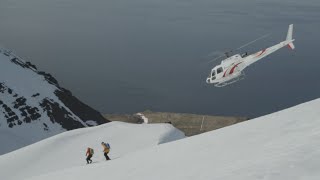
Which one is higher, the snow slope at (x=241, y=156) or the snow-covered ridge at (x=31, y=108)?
the snow-covered ridge at (x=31, y=108)

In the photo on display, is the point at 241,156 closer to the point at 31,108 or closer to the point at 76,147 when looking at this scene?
the point at 76,147

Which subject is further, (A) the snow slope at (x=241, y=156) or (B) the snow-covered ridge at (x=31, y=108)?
(B) the snow-covered ridge at (x=31, y=108)

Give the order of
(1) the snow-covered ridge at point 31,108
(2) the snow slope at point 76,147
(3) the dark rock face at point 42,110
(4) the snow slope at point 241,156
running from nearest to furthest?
(4) the snow slope at point 241,156
(2) the snow slope at point 76,147
(1) the snow-covered ridge at point 31,108
(3) the dark rock face at point 42,110

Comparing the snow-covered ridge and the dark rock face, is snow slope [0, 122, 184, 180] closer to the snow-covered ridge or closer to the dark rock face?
the snow-covered ridge

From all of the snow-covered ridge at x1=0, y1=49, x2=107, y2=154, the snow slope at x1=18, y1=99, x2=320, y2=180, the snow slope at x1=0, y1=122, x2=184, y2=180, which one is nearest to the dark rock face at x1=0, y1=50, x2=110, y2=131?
the snow-covered ridge at x1=0, y1=49, x2=107, y2=154

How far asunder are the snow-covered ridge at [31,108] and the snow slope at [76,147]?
4576 cm

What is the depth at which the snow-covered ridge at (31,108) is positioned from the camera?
300ft

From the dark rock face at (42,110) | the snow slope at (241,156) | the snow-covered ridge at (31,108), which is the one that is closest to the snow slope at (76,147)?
the snow slope at (241,156)

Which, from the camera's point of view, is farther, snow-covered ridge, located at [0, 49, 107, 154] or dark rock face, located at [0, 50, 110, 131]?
dark rock face, located at [0, 50, 110, 131]

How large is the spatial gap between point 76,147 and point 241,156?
26427 millimetres

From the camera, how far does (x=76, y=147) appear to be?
3894 centimetres

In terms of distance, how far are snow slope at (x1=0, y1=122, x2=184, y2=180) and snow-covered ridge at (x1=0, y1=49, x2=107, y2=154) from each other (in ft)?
150

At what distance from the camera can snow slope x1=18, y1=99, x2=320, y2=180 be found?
1120 cm

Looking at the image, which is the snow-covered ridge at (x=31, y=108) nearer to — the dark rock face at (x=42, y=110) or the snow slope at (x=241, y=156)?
the dark rock face at (x=42, y=110)
